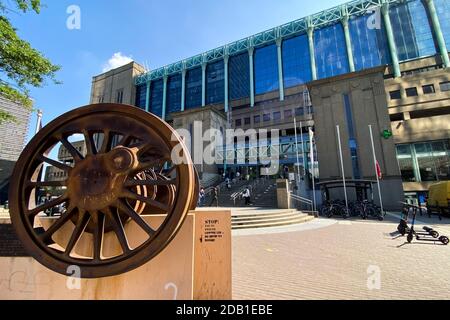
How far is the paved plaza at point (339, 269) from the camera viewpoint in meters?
4.00

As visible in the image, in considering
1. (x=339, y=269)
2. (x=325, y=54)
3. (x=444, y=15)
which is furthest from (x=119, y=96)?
(x=444, y=15)

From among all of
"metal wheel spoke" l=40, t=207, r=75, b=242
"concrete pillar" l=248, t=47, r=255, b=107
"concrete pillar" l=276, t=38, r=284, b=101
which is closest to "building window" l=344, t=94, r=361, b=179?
"concrete pillar" l=276, t=38, r=284, b=101

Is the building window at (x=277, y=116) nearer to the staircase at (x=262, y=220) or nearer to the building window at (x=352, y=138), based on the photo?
the building window at (x=352, y=138)

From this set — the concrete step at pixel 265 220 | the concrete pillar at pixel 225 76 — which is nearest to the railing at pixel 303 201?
the concrete step at pixel 265 220

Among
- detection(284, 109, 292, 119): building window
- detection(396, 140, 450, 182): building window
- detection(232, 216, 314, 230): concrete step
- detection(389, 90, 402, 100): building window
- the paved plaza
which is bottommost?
the paved plaza

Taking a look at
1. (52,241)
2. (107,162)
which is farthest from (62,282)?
(107,162)

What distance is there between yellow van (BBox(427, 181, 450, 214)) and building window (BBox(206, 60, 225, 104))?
41.2 m

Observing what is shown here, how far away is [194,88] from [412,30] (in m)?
44.7

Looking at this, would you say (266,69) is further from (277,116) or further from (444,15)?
(444,15)

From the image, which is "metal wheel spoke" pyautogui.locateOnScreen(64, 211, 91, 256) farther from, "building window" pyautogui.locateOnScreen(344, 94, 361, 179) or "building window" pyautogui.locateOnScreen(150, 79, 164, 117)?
"building window" pyautogui.locateOnScreen(150, 79, 164, 117)

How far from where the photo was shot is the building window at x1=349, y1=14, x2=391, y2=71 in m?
41.8

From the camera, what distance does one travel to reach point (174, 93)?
5797 centimetres

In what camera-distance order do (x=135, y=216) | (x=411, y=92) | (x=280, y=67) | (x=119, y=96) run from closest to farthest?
(x=135, y=216) < (x=411, y=92) < (x=280, y=67) < (x=119, y=96)

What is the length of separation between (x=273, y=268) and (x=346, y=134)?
2234cm
